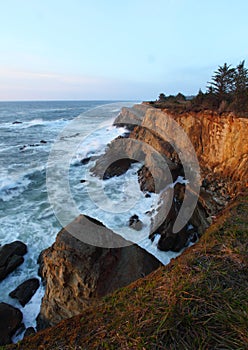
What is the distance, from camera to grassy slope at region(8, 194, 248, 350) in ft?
5.82

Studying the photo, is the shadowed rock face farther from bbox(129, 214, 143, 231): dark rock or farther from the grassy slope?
bbox(129, 214, 143, 231): dark rock

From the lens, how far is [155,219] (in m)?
10.1

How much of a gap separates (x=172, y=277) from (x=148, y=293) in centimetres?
37

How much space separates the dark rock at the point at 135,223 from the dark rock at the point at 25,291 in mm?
4829

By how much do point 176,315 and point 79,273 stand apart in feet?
11.0

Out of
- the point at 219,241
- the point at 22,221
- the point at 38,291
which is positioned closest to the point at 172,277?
the point at 219,241

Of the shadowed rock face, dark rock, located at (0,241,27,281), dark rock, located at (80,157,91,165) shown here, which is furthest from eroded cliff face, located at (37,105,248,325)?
dark rock, located at (80,157,91,165)

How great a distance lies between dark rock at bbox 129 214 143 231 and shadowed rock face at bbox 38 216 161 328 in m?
4.69

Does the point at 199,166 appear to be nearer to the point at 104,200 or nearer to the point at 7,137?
the point at 104,200

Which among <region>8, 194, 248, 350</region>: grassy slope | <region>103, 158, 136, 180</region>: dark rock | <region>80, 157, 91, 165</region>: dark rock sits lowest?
<region>80, 157, 91, 165</region>: dark rock

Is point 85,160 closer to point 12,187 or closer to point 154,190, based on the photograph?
point 12,187

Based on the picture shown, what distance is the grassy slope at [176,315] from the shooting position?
1.78 metres

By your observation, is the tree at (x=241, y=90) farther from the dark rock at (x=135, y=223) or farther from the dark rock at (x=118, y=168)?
the dark rock at (x=118, y=168)

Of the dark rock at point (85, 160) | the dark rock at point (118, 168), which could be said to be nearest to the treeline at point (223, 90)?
the dark rock at point (118, 168)
